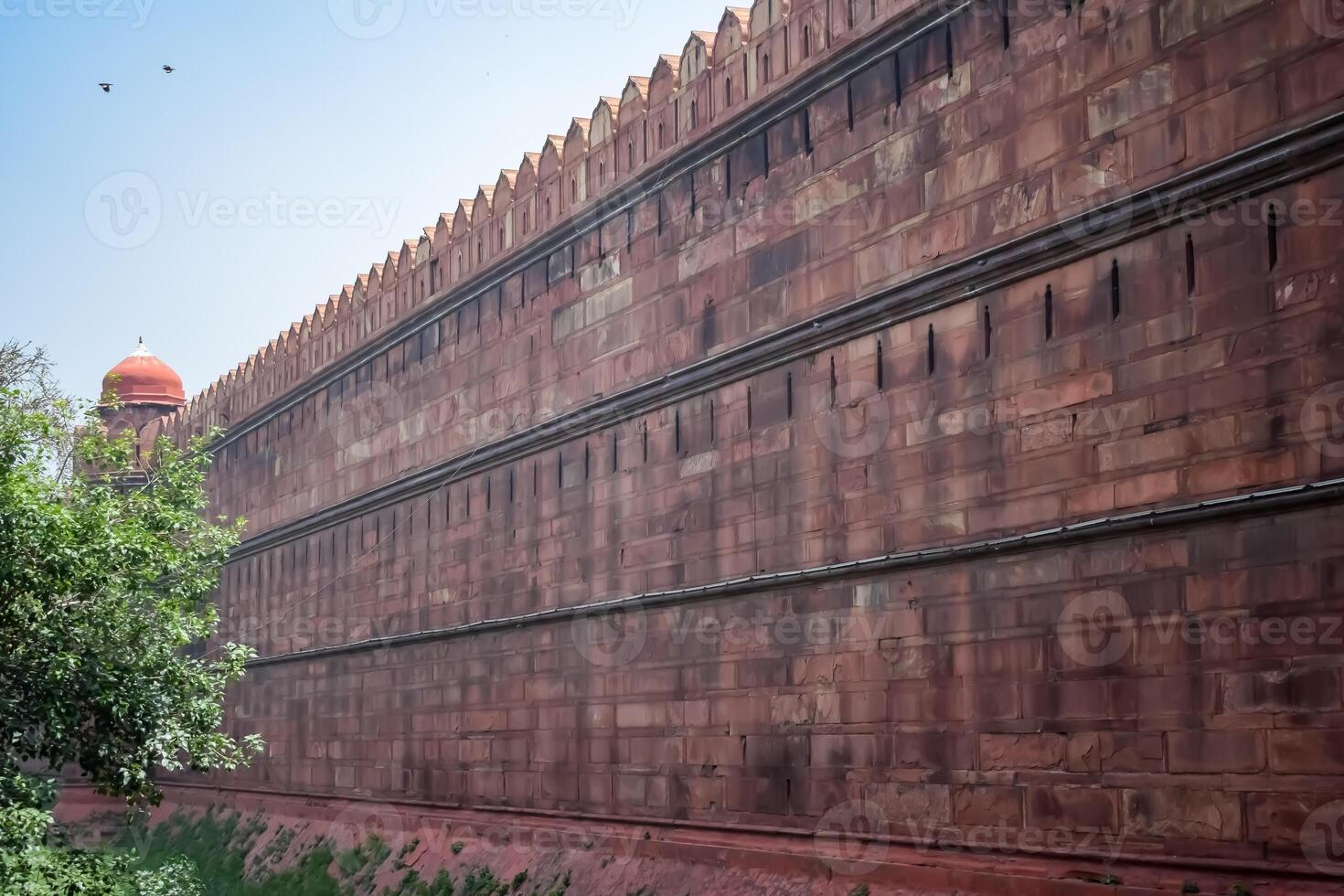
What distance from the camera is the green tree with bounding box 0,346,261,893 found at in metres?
9.23

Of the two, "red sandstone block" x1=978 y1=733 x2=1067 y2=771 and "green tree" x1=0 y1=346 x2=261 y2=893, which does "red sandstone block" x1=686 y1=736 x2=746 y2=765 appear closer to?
"red sandstone block" x1=978 y1=733 x2=1067 y2=771

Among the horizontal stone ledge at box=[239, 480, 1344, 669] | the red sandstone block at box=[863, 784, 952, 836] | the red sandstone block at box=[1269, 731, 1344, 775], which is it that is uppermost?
the horizontal stone ledge at box=[239, 480, 1344, 669]

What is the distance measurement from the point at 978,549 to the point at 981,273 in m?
1.36

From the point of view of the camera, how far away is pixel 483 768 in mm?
12945

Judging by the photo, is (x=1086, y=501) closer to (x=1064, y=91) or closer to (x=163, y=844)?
(x=1064, y=91)

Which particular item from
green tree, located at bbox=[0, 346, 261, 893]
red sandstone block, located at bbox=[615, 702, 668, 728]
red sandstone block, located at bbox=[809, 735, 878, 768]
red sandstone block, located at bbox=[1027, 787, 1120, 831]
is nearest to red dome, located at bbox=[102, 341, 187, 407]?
green tree, located at bbox=[0, 346, 261, 893]

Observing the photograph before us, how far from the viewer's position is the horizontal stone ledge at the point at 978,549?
6.41 m

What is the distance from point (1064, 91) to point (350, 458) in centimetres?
1023

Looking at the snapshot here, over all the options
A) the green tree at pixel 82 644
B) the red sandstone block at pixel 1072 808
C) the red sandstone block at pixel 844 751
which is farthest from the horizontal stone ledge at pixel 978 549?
the green tree at pixel 82 644

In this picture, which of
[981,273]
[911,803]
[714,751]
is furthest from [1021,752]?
[714,751]

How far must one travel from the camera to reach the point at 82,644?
32.3 ft

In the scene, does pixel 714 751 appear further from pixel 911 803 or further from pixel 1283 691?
pixel 1283 691

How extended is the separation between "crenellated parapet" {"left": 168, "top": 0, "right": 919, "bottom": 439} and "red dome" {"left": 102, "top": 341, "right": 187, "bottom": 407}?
24.7ft

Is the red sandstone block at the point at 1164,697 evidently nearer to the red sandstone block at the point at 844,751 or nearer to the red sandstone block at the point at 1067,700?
the red sandstone block at the point at 1067,700
